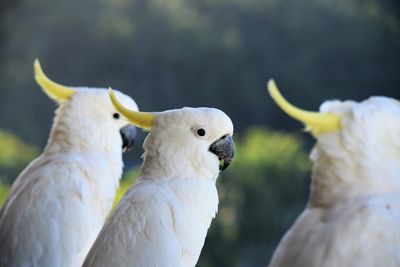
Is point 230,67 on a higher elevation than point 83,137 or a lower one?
higher

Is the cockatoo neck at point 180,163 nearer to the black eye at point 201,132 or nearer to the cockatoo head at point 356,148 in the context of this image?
the black eye at point 201,132

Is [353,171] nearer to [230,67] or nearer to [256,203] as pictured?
[256,203]

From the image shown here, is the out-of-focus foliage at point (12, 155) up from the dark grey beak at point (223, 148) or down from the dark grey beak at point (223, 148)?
up

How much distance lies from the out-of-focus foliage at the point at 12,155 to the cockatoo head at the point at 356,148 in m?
3.28

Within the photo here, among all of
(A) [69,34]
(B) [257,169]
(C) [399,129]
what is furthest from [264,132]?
(C) [399,129]

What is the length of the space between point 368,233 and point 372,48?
135 inches

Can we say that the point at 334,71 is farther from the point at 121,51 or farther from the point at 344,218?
the point at 344,218

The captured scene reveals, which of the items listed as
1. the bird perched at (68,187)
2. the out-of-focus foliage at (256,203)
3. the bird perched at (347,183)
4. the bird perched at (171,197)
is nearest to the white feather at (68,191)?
the bird perched at (68,187)

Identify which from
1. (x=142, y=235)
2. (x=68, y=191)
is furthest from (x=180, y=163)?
(x=68, y=191)

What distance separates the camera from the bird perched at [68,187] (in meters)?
2.48

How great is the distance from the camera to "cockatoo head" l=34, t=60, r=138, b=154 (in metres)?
2.73

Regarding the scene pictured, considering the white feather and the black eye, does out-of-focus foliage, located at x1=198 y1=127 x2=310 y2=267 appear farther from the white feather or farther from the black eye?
the black eye

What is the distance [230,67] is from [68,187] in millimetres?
3138

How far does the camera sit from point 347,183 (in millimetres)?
2525
